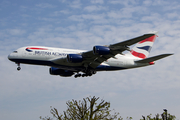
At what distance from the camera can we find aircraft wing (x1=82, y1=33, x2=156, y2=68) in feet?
97.1

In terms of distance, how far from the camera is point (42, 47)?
34.7 metres

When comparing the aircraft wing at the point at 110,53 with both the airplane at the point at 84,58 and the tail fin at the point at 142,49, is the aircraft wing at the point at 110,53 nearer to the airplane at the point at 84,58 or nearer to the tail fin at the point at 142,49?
the airplane at the point at 84,58

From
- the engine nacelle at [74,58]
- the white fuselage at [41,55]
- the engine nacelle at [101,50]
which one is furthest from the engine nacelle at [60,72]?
the engine nacelle at [101,50]

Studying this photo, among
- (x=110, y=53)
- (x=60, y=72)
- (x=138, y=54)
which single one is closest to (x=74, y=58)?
(x=110, y=53)

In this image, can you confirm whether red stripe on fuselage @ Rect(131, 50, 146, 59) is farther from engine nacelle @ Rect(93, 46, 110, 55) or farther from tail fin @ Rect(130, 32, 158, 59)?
engine nacelle @ Rect(93, 46, 110, 55)

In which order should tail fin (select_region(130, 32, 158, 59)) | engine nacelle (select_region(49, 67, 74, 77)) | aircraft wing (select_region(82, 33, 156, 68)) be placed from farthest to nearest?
1. tail fin (select_region(130, 32, 158, 59))
2. engine nacelle (select_region(49, 67, 74, 77))
3. aircraft wing (select_region(82, 33, 156, 68))

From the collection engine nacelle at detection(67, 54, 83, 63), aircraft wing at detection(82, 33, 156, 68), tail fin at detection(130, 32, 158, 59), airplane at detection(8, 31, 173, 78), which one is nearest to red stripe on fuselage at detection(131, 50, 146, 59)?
tail fin at detection(130, 32, 158, 59)

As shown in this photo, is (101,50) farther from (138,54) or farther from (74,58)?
(138,54)

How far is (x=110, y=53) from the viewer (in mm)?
32938

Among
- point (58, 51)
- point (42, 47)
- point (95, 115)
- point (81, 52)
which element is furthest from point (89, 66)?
point (95, 115)

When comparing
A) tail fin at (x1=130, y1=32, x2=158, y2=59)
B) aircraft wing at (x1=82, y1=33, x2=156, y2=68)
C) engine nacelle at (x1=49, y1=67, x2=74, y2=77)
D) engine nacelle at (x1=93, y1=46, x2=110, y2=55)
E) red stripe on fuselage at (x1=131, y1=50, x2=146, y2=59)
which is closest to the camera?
aircraft wing at (x1=82, y1=33, x2=156, y2=68)

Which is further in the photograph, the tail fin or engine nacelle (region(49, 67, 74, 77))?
the tail fin

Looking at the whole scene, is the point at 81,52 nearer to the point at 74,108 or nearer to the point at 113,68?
the point at 113,68

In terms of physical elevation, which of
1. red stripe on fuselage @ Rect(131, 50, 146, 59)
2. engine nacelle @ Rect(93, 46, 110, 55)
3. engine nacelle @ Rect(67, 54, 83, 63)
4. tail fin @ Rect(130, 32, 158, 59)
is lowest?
engine nacelle @ Rect(67, 54, 83, 63)
